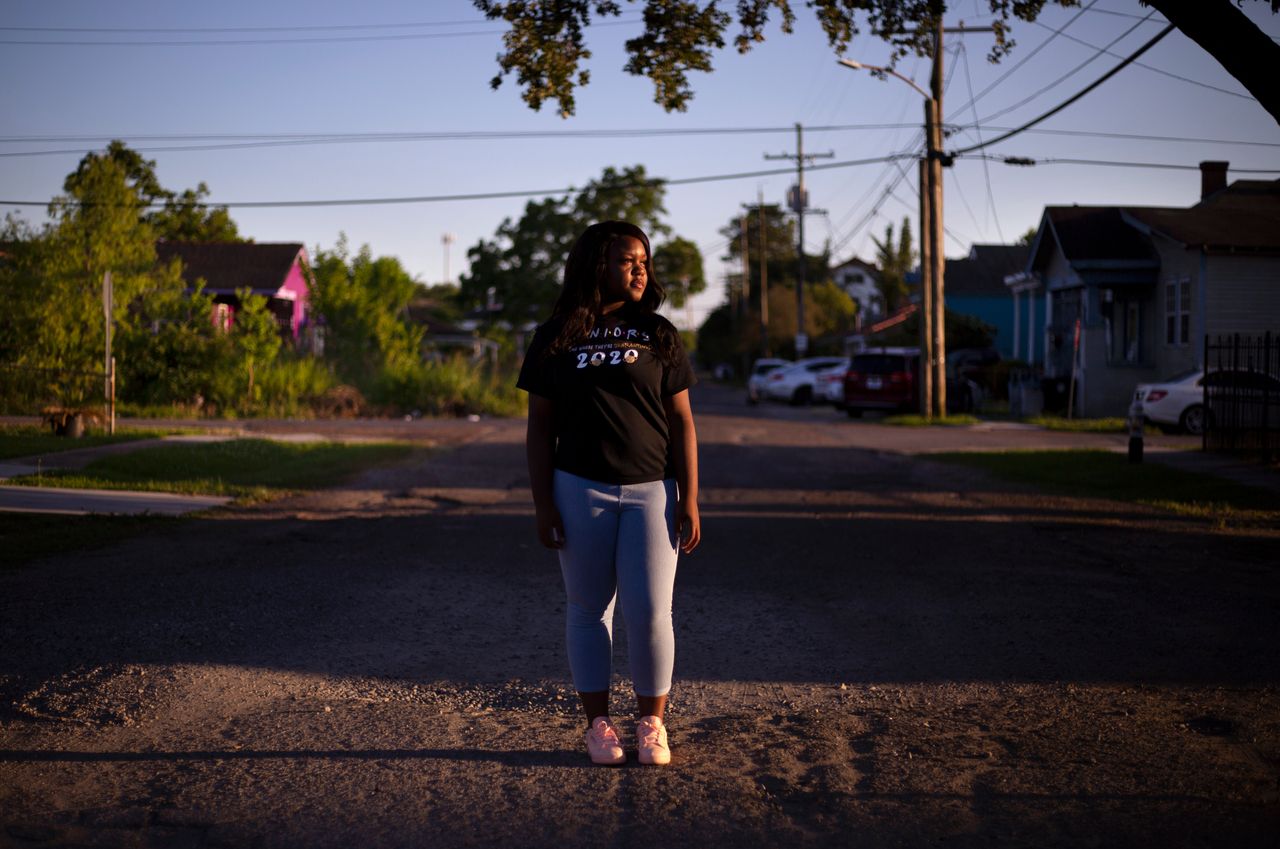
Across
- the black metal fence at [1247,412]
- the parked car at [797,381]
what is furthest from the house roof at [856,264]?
the black metal fence at [1247,412]

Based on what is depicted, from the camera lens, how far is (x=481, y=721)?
5.00 meters

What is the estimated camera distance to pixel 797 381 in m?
42.6

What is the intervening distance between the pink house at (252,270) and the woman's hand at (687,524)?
130ft

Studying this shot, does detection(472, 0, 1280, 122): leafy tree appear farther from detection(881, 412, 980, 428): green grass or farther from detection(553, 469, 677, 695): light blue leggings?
detection(881, 412, 980, 428): green grass

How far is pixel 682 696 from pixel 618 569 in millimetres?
1271

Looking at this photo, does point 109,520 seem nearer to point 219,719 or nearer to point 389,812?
point 219,719

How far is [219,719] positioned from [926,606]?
423cm

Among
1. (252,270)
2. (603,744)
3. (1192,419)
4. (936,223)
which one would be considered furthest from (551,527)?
(252,270)

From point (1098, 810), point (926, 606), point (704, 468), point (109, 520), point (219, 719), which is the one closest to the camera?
point (1098, 810)

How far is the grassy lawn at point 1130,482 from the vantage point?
40.5 ft

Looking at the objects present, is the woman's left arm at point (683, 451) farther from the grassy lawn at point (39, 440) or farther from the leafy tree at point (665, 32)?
the grassy lawn at point (39, 440)

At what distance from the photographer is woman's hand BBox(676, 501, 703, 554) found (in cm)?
443

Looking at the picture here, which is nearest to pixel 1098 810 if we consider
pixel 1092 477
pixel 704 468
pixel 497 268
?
pixel 1092 477

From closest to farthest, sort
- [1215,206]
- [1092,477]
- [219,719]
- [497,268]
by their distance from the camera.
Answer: [219,719] < [1092,477] < [1215,206] < [497,268]
